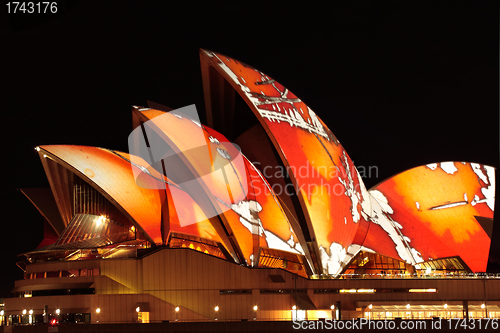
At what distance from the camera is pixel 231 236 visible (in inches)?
1516

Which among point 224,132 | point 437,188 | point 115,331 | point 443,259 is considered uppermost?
point 224,132

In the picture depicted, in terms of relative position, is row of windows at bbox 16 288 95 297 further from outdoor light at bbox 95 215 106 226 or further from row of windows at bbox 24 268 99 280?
outdoor light at bbox 95 215 106 226

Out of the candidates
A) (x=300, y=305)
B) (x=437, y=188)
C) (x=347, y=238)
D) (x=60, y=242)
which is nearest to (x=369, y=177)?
(x=437, y=188)

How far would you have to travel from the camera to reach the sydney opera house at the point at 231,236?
121 feet

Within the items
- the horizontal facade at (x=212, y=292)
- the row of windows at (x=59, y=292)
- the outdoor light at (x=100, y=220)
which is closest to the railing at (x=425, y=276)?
the horizontal facade at (x=212, y=292)

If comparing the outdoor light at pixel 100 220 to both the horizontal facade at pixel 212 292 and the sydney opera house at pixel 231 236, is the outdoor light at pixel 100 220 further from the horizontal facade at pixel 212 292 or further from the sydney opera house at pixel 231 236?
the horizontal facade at pixel 212 292

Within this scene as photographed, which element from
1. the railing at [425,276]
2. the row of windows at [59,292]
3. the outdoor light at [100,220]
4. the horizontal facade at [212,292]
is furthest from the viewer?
the outdoor light at [100,220]

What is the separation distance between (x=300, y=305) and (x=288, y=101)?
13543mm

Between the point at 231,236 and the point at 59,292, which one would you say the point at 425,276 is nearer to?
the point at 231,236

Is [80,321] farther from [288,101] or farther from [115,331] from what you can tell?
[288,101]

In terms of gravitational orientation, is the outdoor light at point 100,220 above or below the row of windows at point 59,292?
above

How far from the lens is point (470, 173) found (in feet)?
150

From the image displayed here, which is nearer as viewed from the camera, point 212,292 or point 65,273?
point 212,292

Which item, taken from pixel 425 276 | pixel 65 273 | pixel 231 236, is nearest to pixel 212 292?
pixel 231 236
